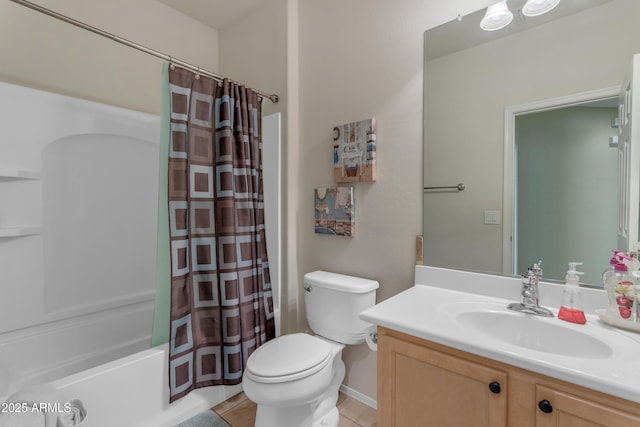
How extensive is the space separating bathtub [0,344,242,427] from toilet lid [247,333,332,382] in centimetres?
49

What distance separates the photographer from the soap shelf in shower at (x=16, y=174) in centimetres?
153

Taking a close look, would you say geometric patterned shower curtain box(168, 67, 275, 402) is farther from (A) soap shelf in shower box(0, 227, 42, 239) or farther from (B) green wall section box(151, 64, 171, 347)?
(A) soap shelf in shower box(0, 227, 42, 239)

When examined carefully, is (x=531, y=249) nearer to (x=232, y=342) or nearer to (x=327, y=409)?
(x=327, y=409)

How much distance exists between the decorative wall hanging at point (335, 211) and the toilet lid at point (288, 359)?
0.63 meters

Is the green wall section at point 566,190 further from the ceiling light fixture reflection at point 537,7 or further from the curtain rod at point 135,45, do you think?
the curtain rod at point 135,45

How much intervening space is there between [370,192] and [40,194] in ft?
6.06

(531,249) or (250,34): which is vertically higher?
(250,34)

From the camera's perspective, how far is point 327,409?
5.05 feet

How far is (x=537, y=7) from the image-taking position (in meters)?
1.18

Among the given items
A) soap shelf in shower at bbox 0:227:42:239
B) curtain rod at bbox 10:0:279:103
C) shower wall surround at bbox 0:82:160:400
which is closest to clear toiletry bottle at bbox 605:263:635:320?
curtain rod at bbox 10:0:279:103

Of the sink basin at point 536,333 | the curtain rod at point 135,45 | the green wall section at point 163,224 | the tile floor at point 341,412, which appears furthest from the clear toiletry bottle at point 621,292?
the curtain rod at point 135,45

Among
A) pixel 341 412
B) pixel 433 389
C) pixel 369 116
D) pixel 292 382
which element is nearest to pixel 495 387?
pixel 433 389

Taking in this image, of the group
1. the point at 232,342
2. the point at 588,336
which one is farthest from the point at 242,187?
the point at 588,336

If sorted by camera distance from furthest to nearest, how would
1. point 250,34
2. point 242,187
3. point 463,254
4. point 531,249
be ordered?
point 250,34
point 242,187
point 463,254
point 531,249
